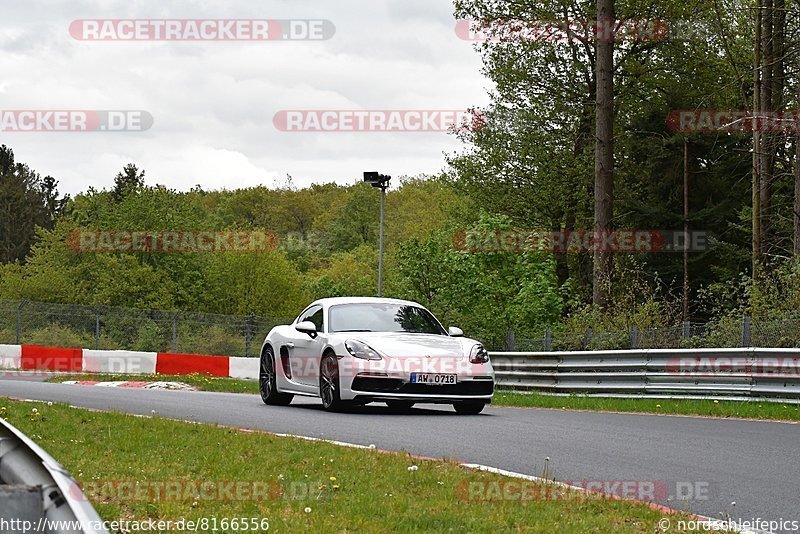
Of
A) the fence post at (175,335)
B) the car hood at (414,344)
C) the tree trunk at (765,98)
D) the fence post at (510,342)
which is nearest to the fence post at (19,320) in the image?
the fence post at (175,335)

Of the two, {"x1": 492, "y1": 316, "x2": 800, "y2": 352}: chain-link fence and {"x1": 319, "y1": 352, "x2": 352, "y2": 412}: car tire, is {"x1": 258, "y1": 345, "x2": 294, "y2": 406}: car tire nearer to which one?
{"x1": 319, "y1": 352, "x2": 352, "y2": 412}: car tire

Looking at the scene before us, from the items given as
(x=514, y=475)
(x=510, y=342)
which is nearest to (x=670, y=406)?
(x=510, y=342)

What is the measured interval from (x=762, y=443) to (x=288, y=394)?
7100 mm

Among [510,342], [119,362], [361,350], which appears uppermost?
[510,342]

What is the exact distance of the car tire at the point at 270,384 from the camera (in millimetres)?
16188

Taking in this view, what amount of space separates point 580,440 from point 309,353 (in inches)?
197

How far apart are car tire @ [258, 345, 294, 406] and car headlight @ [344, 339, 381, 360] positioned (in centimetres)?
230

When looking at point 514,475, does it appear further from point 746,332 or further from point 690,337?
point 690,337

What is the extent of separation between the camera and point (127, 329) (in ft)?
120

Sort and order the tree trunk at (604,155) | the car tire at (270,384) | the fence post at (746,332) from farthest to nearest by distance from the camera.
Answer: the tree trunk at (604,155)
the fence post at (746,332)
the car tire at (270,384)

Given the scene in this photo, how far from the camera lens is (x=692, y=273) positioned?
47.3 metres

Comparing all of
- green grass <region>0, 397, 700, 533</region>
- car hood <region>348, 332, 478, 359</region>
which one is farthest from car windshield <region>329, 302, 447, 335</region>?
green grass <region>0, 397, 700, 533</region>

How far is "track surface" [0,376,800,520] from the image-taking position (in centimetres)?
824

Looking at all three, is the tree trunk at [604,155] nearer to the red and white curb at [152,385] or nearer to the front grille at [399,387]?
the red and white curb at [152,385]
